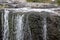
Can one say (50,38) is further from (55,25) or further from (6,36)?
(6,36)

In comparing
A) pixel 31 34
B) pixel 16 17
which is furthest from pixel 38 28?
pixel 16 17

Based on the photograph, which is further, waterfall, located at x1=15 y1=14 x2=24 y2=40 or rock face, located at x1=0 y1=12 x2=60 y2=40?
waterfall, located at x1=15 y1=14 x2=24 y2=40

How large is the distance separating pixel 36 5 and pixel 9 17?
1811 mm

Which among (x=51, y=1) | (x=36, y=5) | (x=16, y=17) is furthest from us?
(x=51, y=1)

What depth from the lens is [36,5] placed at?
6.86 meters

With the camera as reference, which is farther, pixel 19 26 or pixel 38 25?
pixel 19 26

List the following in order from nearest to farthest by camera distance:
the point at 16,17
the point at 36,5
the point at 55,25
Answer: the point at 55,25 → the point at 16,17 → the point at 36,5

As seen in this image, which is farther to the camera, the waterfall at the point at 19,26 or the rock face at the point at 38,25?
the waterfall at the point at 19,26

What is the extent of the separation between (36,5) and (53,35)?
227 cm

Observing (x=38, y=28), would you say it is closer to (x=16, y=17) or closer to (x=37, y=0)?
(x=16, y=17)

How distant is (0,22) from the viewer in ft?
17.8

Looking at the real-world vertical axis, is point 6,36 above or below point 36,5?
below

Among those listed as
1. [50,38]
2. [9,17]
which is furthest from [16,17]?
[50,38]

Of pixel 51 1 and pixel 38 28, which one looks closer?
pixel 38 28
